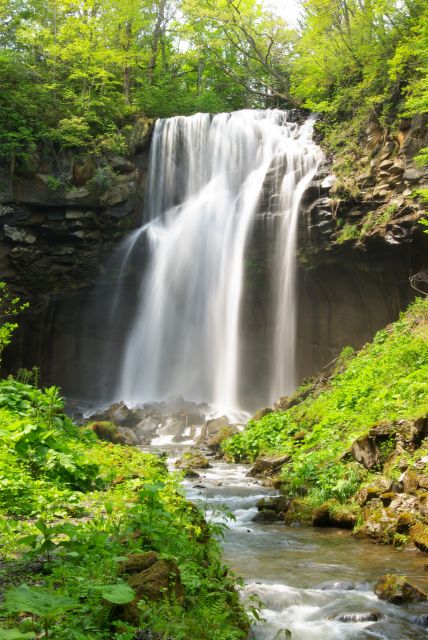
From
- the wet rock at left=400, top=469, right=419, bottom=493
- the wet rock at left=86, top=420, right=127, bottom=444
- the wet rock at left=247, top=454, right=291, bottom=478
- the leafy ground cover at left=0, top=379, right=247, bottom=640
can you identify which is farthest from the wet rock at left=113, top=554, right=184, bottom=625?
the wet rock at left=86, top=420, right=127, bottom=444

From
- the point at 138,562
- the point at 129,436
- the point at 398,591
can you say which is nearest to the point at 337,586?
the point at 398,591

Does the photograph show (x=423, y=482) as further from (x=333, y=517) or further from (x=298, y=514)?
(x=298, y=514)

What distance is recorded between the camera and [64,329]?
915 inches

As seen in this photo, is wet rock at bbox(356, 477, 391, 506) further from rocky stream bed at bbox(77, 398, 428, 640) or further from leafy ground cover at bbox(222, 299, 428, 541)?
rocky stream bed at bbox(77, 398, 428, 640)

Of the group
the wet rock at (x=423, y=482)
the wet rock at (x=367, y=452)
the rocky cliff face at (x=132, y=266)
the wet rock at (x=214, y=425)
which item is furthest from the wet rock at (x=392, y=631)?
the rocky cliff face at (x=132, y=266)

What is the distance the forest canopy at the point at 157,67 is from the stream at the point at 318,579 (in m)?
12.7

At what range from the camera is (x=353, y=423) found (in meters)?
10.6

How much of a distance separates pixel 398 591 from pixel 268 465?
609 cm

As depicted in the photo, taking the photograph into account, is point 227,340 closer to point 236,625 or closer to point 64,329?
point 64,329

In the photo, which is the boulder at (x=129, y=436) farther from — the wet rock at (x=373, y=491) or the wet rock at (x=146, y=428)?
the wet rock at (x=373, y=491)

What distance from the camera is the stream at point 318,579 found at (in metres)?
4.67

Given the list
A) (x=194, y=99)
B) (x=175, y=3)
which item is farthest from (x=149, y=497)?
(x=175, y=3)

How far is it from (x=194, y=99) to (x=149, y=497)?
976 inches

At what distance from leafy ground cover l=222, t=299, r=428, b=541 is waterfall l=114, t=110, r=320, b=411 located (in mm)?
5237
